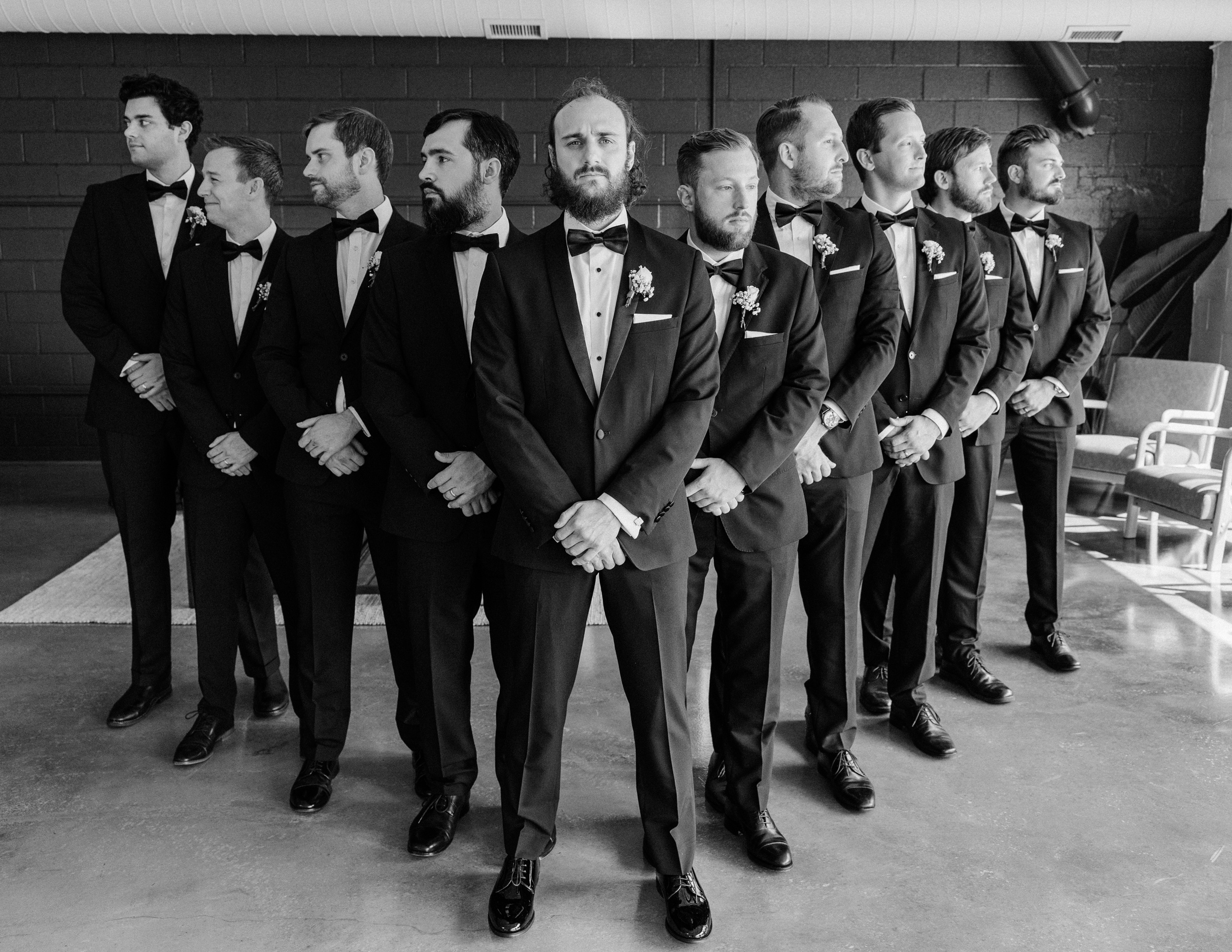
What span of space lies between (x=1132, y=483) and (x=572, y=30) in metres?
4.43

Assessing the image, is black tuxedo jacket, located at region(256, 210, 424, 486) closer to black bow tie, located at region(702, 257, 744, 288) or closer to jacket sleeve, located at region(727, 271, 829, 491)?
black bow tie, located at region(702, 257, 744, 288)

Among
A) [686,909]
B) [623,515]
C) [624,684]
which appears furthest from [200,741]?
[623,515]

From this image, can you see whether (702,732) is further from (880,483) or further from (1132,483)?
(1132,483)

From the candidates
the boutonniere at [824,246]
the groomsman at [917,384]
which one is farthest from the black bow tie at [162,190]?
the groomsman at [917,384]

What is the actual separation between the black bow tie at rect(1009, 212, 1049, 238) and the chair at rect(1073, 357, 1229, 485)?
2.20 meters

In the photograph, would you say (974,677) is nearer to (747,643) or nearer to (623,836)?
(747,643)

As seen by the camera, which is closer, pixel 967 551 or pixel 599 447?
pixel 599 447

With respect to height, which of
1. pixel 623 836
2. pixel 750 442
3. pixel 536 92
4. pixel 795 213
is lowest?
pixel 623 836

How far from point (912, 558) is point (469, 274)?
5.23ft

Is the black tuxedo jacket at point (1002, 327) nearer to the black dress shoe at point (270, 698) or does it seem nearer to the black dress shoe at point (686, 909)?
the black dress shoe at point (686, 909)

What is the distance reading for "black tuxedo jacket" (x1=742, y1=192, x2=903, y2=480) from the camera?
2.90m

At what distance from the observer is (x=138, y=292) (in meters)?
3.35

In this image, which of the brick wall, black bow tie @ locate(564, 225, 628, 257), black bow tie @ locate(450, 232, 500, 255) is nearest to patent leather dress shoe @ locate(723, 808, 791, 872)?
black bow tie @ locate(564, 225, 628, 257)

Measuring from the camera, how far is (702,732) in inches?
133
